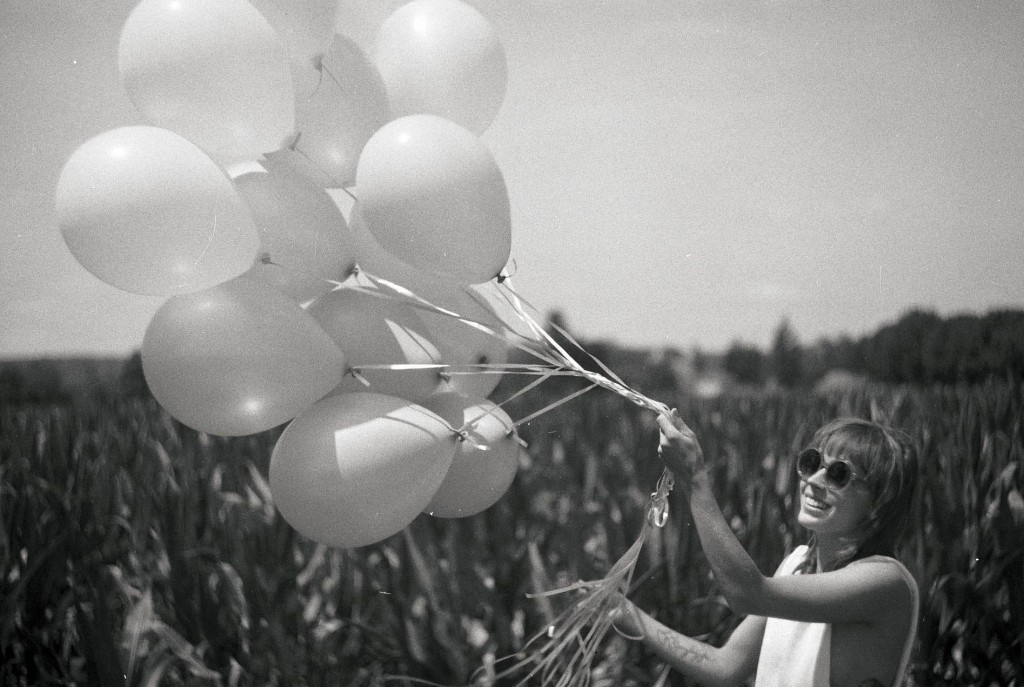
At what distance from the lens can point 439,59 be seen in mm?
1197

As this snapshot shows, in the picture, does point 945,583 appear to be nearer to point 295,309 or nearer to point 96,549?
point 295,309

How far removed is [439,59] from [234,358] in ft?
1.63

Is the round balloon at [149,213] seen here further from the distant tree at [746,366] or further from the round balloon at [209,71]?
the distant tree at [746,366]

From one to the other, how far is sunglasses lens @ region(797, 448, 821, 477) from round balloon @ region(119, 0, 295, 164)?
75 centimetres

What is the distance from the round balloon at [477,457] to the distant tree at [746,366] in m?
3.40

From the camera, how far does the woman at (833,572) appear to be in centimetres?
93

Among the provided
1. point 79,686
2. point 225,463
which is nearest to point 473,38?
point 79,686

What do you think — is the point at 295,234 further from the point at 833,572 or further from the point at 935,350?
the point at 935,350

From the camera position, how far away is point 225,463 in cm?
270

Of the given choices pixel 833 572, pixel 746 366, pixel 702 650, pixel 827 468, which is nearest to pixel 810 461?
pixel 827 468

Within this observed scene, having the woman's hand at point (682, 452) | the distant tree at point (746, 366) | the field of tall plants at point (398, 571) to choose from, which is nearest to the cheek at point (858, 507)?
the woman's hand at point (682, 452)

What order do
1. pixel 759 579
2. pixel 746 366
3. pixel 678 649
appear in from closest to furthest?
pixel 759 579 < pixel 678 649 < pixel 746 366

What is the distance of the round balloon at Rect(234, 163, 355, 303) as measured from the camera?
1092 millimetres

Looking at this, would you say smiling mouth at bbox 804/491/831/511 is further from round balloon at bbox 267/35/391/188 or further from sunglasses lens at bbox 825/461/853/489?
round balloon at bbox 267/35/391/188
